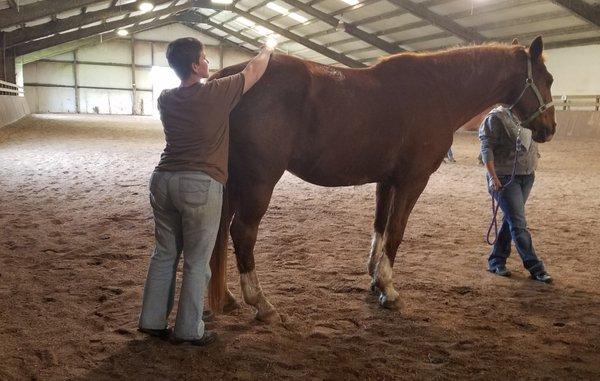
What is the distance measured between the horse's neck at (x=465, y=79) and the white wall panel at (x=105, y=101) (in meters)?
36.5

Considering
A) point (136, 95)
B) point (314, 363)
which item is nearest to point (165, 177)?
point (314, 363)

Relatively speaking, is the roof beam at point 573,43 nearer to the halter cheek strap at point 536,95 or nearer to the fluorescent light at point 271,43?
the fluorescent light at point 271,43

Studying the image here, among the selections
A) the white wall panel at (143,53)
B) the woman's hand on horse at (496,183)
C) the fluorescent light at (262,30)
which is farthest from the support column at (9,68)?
the woman's hand on horse at (496,183)

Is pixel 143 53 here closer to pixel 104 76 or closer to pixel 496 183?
pixel 104 76

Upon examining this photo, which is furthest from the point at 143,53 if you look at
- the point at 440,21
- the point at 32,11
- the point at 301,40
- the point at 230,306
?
the point at 230,306

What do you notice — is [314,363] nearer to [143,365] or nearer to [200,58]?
[143,365]

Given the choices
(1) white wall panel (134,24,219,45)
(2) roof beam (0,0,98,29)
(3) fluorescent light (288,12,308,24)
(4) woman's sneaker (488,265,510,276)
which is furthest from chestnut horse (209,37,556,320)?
(1) white wall panel (134,24,219,45)

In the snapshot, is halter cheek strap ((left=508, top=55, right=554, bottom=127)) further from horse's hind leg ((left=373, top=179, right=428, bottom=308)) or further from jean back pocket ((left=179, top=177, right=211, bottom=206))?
jean back pocket ((left=179, top=177, right=211, bottom=206))

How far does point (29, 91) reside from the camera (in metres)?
34.4

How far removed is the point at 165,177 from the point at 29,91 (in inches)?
1474

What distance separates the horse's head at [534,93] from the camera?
13.2ft

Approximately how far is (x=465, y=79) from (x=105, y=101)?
36.8 metres

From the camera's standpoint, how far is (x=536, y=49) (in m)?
4.00

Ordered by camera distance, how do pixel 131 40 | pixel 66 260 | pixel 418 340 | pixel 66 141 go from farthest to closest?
pixel 131 40 < pixel 66 141 < pixel 66 260 < pixel 418 340
